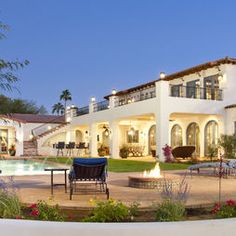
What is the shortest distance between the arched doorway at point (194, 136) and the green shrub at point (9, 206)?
22.0m

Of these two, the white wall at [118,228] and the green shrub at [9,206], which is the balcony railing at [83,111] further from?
the white wall at [118,228]

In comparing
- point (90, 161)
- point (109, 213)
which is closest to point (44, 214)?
point (109, 213)

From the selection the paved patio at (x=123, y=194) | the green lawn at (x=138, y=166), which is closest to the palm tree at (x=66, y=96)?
the green lawn at (x=138, y=166)

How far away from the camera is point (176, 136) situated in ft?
97.3

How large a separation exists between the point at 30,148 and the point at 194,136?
1367cm

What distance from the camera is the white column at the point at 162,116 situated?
21703mm

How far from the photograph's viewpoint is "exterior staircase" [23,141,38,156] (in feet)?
105

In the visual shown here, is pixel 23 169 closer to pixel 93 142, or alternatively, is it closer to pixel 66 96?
pixel 93 142

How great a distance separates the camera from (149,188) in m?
10.3

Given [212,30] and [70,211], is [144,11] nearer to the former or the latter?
[212,30]

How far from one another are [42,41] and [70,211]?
46.2 m

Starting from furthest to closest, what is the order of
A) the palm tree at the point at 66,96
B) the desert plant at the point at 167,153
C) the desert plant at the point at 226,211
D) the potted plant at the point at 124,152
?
1. the palm tree at the point at 66,96
2. the potted plant at the point at 124,152
3. the desert plant at the point at 167,153
4. the desert plant at the point at 226,211

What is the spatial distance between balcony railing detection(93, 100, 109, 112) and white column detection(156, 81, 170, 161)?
791cm

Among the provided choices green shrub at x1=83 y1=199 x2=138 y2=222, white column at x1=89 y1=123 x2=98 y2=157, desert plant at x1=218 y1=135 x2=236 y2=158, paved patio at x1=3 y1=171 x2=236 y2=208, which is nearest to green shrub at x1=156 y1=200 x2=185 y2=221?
green shrub at x1=83 y1=199 x2=138 y2=222
